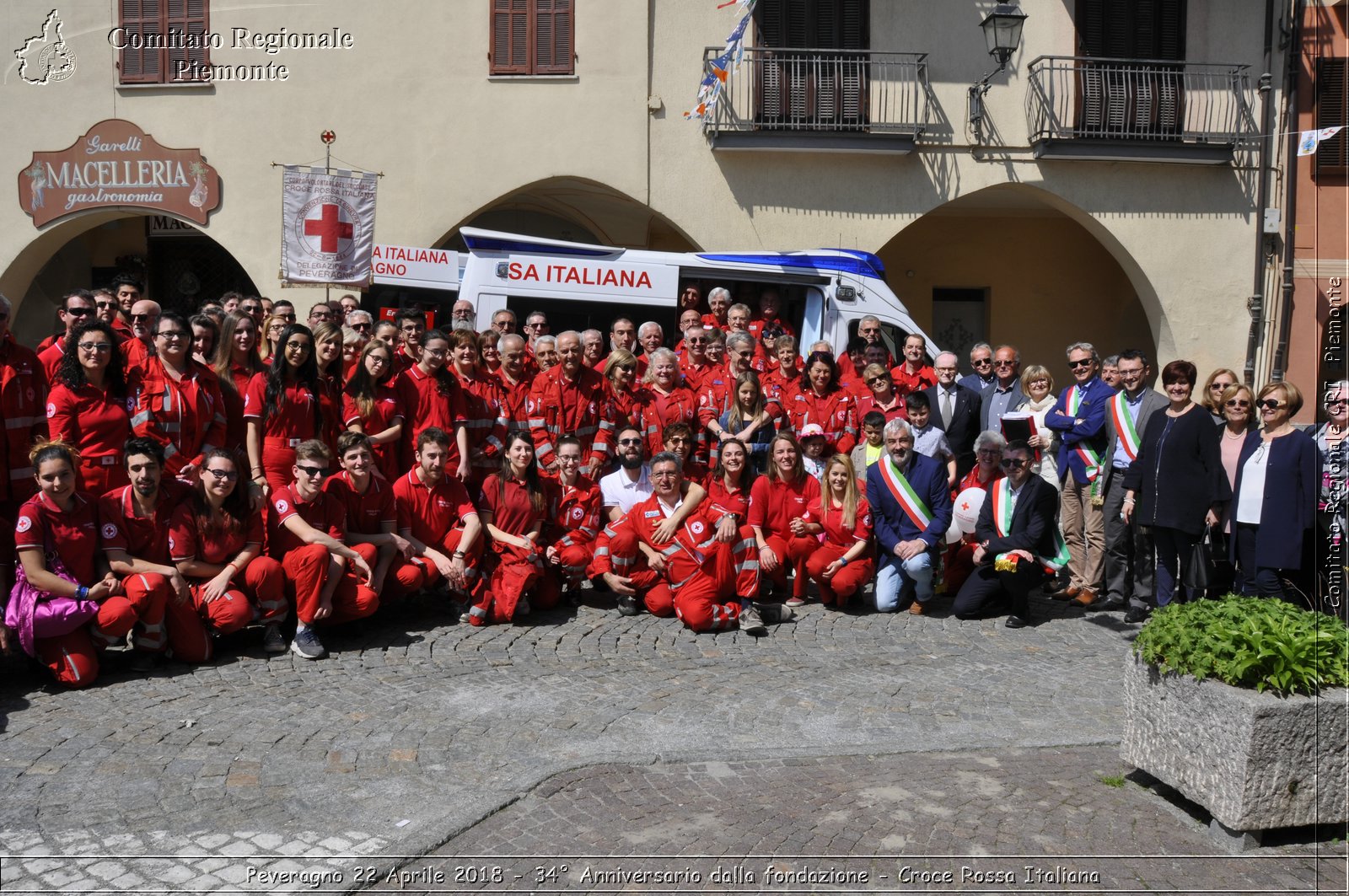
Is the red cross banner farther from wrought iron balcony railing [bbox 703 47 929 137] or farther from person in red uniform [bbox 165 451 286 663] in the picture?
person in red uniform [bbox 165 451 286 663]

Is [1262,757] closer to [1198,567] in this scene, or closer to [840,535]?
[1198,567]

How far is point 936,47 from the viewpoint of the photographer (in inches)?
Result: 634

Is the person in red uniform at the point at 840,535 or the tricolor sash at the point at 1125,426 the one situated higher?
the tricolor sash at the point at 1125,426

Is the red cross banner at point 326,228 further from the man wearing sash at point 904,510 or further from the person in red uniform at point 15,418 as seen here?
the man wearing sash at point 904,510

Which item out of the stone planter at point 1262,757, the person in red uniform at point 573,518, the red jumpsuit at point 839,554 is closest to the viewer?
the stone planter at point 1262,757

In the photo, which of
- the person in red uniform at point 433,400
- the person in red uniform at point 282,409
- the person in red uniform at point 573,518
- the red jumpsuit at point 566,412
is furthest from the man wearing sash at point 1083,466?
the person in red uniform at point 282,409

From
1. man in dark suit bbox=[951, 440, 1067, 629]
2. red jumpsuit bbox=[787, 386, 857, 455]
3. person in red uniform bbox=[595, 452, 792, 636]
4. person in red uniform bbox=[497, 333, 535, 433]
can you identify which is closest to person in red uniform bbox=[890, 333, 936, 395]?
red jumpsuit bbox=[787, 386, 857, 455]

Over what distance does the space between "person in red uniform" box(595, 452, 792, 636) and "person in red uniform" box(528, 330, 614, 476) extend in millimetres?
863

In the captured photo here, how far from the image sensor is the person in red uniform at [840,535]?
838 cm

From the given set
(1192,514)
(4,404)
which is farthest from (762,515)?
(4,404)

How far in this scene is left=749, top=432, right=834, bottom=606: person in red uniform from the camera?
8.56m

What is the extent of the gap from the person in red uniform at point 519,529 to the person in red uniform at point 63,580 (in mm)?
2210

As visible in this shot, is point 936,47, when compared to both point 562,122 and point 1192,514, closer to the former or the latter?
point 562,122

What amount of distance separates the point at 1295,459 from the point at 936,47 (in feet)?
34.3
